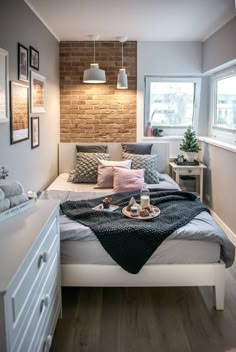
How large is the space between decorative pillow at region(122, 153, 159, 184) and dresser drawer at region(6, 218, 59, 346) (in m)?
2.55

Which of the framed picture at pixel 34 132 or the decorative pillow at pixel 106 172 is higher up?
the framed picture at pixel 34 132

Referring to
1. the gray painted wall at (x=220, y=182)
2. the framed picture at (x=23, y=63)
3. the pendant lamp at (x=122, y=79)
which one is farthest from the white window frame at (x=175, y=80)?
the framed picture at (x=23, y=63)

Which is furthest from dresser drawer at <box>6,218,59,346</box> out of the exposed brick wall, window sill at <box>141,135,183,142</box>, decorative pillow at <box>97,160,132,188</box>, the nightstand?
window sill at <box>141,135,183,142</box>

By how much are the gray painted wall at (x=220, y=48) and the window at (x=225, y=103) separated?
0.27 m

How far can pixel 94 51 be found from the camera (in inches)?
209

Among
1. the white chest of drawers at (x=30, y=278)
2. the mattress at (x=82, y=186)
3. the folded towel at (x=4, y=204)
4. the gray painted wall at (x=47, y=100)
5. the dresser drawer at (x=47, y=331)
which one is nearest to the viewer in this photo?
the white chest of drawers at (x=30, y=278)

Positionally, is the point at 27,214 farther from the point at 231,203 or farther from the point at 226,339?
the point at 231,203

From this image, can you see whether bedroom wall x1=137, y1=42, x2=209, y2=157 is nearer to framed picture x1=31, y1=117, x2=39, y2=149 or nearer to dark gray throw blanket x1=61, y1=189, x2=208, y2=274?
framed picture x1=31, y1=117, x2=39, y2=149

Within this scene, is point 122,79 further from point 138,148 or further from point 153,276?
point 153,276

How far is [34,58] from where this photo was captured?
12.6 ft

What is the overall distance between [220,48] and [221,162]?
4.33ft

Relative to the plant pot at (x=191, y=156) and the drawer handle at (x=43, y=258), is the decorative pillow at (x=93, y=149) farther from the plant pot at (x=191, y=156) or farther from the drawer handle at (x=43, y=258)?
the drawer handle at (x=43, y=258)

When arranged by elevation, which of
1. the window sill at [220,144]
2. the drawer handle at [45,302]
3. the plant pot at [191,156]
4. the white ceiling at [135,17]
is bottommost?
the drawer handle at [45,302]

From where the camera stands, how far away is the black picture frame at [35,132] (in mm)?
3859
